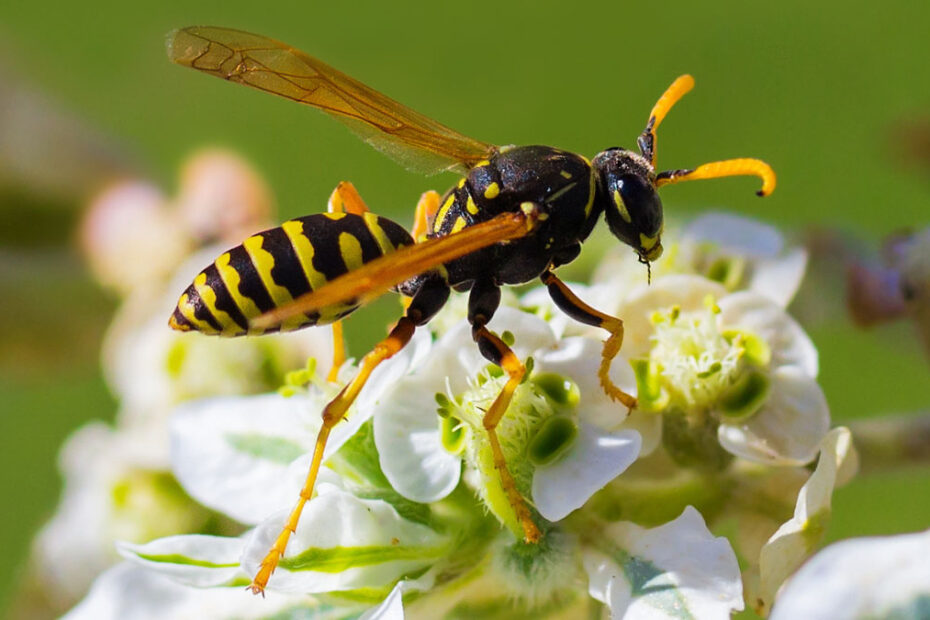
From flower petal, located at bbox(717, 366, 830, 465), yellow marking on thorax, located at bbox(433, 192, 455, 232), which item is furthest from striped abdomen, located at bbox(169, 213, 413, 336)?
flower petal, located at bbox(717, 366, 830, 465)

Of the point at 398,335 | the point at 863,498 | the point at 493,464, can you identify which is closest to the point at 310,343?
the point at 398,335

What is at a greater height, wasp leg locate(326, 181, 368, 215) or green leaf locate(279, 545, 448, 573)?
wasp leg locate(326, 181, 368, 215)

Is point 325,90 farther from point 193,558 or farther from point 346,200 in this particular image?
point 193,558

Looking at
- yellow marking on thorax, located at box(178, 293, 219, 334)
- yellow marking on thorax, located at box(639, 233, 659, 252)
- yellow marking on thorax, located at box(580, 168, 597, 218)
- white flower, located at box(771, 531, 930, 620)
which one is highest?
yellow marking on thorax, located at box(178, 293, 219, 334)

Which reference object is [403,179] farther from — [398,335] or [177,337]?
[398,335]

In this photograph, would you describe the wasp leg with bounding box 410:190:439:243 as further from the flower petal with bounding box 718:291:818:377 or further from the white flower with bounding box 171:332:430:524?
the flower petal with bounding box 718:291:818:377

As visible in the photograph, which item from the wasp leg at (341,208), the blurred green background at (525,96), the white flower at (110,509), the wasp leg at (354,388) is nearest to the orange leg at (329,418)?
the wasp leg at (354,388)
